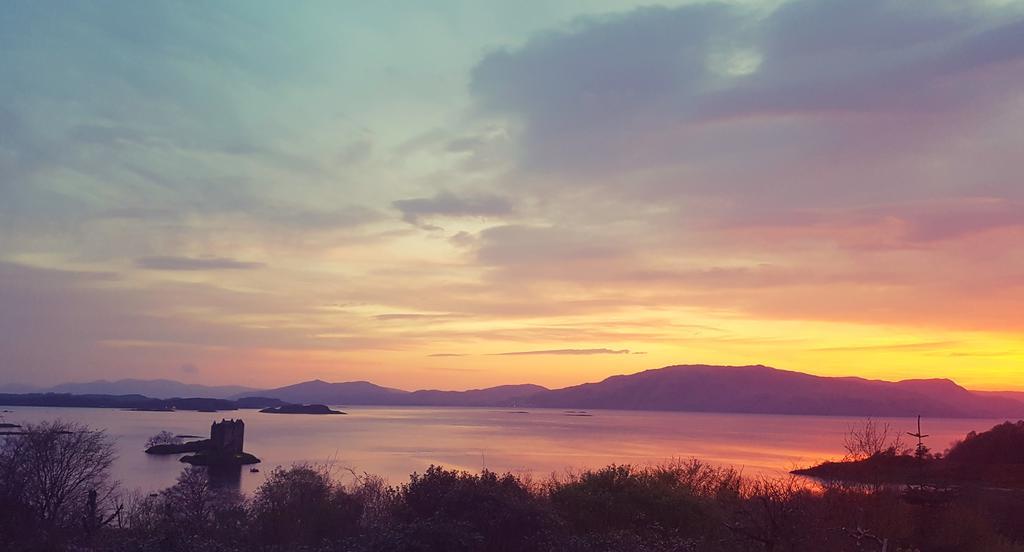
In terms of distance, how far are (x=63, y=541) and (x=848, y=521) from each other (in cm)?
1492

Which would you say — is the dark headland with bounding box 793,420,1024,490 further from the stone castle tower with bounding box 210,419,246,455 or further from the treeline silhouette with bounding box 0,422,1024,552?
the stone castle tower with bounding box 210,419,246,455

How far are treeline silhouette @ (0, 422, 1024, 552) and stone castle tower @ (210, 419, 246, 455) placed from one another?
195 ft

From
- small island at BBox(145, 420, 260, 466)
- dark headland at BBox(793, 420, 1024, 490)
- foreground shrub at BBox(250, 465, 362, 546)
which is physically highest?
foreground shrub at BBox(250, 465, 362, 546)

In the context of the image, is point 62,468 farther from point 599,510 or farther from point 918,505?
Answer: point 918,505

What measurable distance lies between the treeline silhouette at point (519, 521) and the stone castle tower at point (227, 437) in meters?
59.5

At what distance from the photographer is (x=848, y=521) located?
610 inches

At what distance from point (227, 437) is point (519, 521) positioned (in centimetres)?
7410

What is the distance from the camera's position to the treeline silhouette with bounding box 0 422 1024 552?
11.3 meters

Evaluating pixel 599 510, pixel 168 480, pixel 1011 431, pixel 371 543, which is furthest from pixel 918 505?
pixel 168 480

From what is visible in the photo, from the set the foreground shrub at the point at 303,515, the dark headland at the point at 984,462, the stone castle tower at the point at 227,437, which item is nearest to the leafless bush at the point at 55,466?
the foreground shrub at the point at 303,515

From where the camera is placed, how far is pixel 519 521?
39.8 ft

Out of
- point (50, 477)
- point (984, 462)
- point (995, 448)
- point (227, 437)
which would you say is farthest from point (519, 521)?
point (227, 437)

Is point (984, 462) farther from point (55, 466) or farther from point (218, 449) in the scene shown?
point (218, 449)

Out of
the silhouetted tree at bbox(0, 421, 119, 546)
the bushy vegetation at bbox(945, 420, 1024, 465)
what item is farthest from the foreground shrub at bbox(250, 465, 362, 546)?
the bushy vegetation at bbox(945, 420, 1024, 465)
